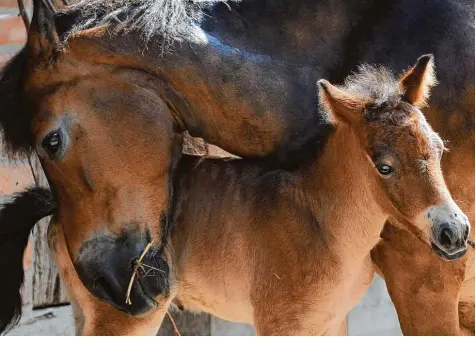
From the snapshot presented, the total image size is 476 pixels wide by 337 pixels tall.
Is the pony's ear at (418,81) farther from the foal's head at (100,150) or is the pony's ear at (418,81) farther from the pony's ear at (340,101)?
the foal's head at (100,150)

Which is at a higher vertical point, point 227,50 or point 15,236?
point 227,50

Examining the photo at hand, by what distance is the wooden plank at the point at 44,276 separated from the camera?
4695mm

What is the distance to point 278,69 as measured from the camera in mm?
3477

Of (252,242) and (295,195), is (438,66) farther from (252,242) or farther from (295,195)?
(252,242)

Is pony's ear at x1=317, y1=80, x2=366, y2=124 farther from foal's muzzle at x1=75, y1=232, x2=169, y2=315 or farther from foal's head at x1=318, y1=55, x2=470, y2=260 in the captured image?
foal's muzzle at x1=75, y1=232, x2=169, y2=315

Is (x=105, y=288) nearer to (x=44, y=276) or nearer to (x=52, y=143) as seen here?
(x=52, y=143)

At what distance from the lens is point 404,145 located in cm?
304

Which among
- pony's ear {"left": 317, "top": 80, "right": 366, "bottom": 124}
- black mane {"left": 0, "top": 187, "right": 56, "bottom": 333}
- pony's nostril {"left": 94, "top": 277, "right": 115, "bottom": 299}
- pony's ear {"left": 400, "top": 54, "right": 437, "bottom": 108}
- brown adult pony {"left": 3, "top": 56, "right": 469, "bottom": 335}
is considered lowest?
black mane {"left": 0, "top": 187, "right": 56, "bottom": 333}

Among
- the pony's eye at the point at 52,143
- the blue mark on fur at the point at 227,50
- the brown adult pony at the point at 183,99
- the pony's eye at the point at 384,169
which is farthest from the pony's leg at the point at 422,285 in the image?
the pony's eye at the point at 52,143

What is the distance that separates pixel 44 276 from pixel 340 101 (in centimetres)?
214

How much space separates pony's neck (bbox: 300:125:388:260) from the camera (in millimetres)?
3281

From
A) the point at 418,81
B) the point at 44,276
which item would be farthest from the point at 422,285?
the point at 44,276

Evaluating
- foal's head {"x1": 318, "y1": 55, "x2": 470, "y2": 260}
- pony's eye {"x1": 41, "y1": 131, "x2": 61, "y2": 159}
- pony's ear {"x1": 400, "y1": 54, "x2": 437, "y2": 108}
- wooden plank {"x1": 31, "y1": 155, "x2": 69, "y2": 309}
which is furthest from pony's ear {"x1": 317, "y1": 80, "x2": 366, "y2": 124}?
wooden plank {"x1": 31, "y1": 155, "x2": 69, "y2": 309}

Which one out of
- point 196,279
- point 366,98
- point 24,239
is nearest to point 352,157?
point 366,98
